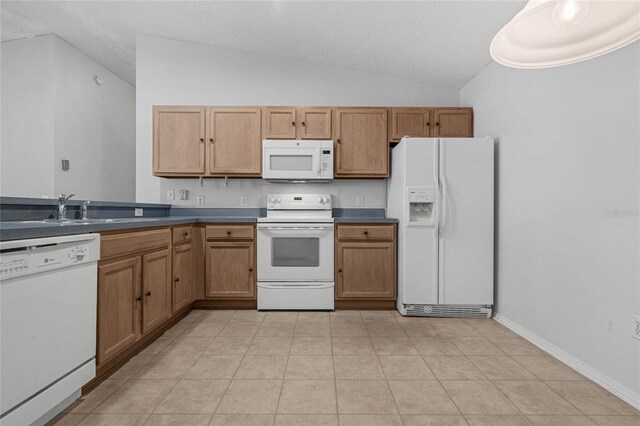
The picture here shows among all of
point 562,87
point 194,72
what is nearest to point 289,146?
point 194,72

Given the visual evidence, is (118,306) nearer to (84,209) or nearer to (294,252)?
(84,209)

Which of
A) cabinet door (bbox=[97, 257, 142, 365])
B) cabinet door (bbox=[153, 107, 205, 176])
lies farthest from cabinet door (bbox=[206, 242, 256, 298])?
cabinet door (bbox=[97, 257, 142, 365])

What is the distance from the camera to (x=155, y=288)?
2.36 metres

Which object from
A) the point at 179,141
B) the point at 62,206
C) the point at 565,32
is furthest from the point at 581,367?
the point at 179,141

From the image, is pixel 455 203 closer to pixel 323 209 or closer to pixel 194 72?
pixel 323 209

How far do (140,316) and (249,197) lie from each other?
6.13 ft

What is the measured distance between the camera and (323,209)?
11.9ft

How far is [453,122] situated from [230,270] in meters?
2.93

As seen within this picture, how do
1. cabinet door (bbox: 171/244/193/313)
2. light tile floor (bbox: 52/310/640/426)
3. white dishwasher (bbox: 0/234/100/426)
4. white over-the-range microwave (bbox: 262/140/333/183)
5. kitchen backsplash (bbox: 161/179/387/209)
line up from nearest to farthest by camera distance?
white dishwasher (bbox: 0/234/100/426) → light tile floor (bbox: 52/310/640/426) → cabinet door (bbox: 171/244/193/313) → white over-the-range microwave (bbox: 262/140/333/183) → kitchen backsplash (bbox: 161/179/387/209)

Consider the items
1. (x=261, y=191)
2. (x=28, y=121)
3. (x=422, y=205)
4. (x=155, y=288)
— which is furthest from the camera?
(x=261, y=191)

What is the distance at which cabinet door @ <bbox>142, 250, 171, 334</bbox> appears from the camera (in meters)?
2.21

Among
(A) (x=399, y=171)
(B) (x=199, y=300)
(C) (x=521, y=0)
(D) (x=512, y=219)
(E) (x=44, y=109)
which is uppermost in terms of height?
(C) (x=521, y=0)

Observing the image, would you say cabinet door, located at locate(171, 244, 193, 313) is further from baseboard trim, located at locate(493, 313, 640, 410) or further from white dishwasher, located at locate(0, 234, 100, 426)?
baseboard trim, located at locate(493, 313, 640, 410)

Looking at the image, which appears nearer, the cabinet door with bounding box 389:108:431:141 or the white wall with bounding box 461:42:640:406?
the white wall with bounding box 461:42:640:406
